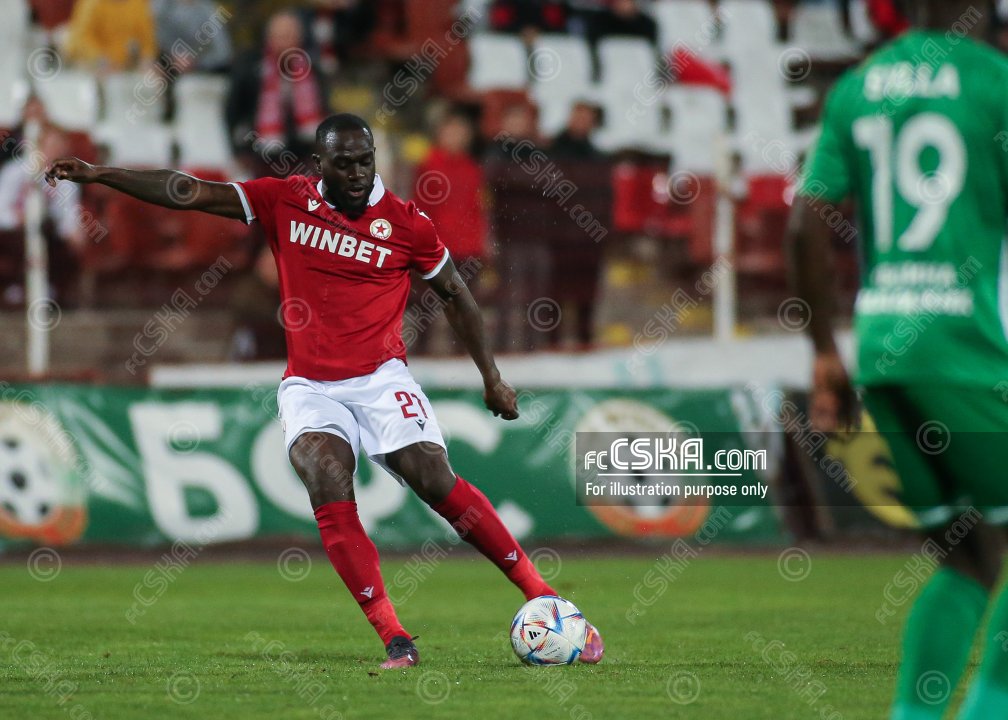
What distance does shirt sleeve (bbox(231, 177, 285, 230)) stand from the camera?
21.5 feet

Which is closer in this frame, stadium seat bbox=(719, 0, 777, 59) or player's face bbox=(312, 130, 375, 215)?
player's face bbox=(312, 130, 375, 215)

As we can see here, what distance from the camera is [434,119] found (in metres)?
15.6

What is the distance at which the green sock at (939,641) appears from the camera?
3662 mm

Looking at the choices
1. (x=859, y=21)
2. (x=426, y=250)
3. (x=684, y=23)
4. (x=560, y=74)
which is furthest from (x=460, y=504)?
(x=859, y=21)

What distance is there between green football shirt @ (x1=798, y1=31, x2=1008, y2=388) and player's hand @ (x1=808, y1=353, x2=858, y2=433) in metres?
0.06

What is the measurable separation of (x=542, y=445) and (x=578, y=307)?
2.30 metres

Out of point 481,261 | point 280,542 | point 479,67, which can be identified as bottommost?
point 280,542

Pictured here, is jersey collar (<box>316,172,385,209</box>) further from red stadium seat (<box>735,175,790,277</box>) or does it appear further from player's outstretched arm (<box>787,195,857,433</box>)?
red stadium seat (<box>735,175,790,277</box>)

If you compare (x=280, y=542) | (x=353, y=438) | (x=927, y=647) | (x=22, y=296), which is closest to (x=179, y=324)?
(x=22, y=296)

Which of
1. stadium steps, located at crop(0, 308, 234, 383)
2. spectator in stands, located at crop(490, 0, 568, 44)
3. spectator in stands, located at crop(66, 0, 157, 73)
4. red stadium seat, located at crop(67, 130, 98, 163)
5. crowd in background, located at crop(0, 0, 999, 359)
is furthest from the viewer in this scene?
spectator in stands, located at crop(490, 0, 568, 44)

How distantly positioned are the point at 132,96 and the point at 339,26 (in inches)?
93.9

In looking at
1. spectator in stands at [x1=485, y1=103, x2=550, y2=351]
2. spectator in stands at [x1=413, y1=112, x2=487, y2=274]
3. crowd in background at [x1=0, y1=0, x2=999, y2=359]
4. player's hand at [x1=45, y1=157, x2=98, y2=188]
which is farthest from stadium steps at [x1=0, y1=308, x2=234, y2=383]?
player's hand at [x1=45, y1=157, x2=98, y2=188]

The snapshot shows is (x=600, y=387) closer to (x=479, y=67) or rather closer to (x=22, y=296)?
(x=479, y=67)

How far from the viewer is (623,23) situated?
16750mm
